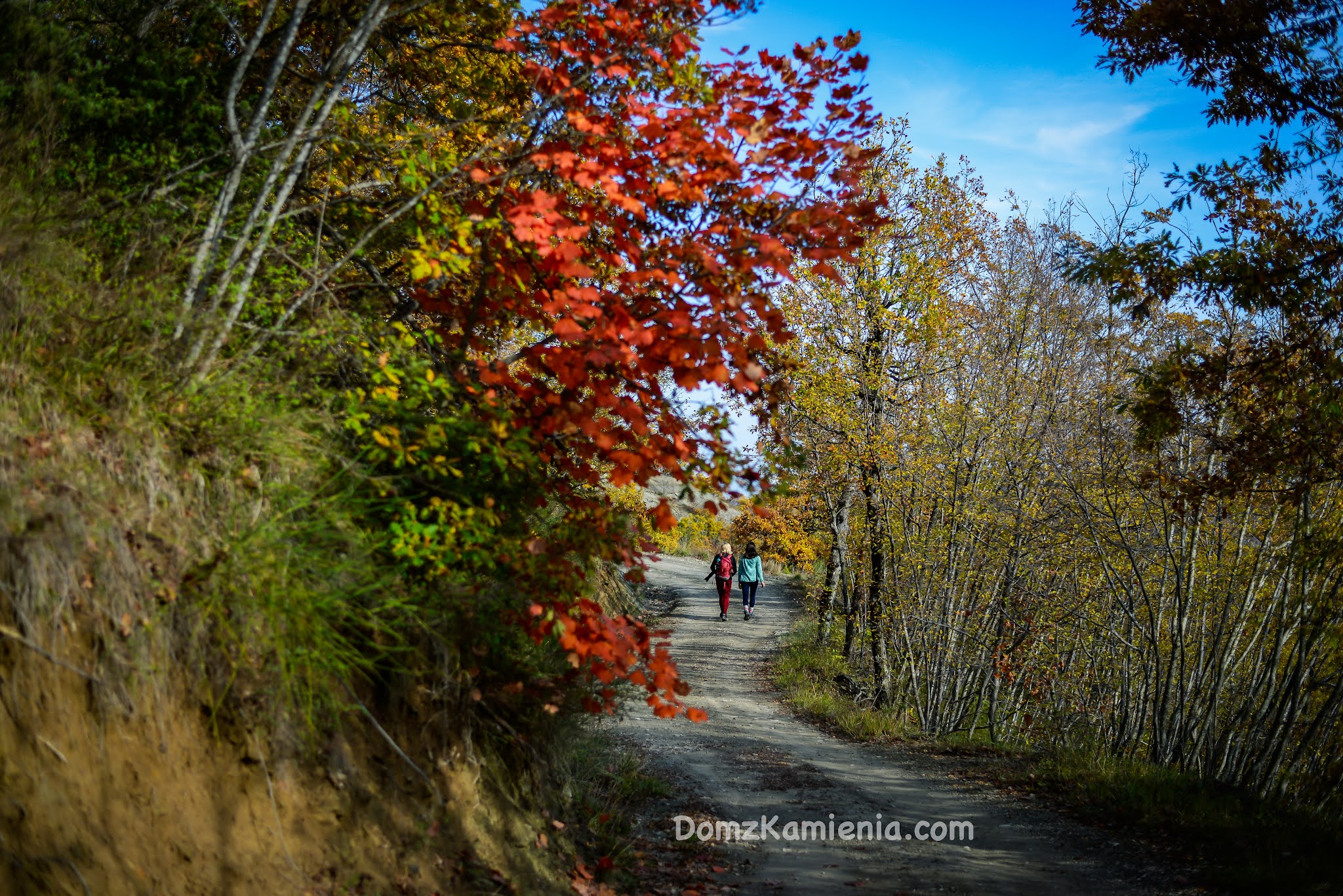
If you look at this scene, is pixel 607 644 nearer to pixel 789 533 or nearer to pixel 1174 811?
pixel 1174 811

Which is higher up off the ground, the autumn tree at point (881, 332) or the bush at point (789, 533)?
the autumn tree at point (881, 332)

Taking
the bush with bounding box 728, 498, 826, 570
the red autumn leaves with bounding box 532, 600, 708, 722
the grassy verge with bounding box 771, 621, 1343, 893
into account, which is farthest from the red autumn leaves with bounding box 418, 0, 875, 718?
the bush with bounding box 728, 498, 826, 570

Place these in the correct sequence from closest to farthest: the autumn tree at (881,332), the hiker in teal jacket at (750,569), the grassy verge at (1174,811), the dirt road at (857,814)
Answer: the grassy verge at (1174,811)
the dirt road at (857,814)
the autumn tree at (881,332)
the hiker in teal jacket at (750,569)

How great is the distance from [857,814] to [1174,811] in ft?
8.07

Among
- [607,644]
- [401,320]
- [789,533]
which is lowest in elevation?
[789,533]

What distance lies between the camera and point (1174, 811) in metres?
6.54

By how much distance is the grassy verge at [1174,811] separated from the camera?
521cm

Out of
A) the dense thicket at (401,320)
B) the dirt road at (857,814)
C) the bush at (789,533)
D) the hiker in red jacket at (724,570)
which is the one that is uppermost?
the dense thicket at (401,320)

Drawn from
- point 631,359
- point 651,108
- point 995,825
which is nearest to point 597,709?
point 631,359

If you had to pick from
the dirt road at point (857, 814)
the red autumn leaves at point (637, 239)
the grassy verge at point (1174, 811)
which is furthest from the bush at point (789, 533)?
the red autumn leaves at point (637, 239)

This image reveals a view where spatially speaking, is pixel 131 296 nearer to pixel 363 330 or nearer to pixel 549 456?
pixel 363 330

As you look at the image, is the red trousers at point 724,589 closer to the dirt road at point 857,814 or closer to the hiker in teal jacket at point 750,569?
the hiker in teal jacket at point 750,569

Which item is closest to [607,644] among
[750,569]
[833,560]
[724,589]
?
[833,560]

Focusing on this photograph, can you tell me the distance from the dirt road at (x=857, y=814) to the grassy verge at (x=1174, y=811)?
344mm
